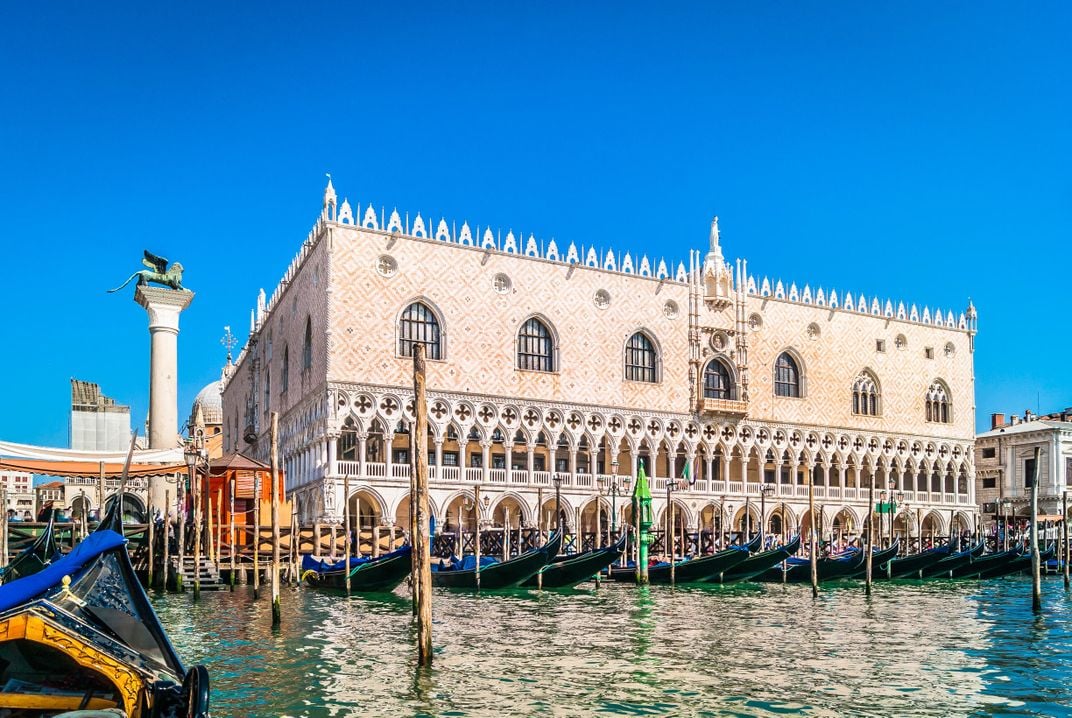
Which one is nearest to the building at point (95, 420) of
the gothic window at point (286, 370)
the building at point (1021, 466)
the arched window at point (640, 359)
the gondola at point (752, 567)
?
the gothic window at point (286, 370)

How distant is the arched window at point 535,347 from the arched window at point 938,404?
40.5 ft

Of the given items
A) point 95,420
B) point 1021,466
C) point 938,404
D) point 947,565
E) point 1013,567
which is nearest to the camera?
point 947,565

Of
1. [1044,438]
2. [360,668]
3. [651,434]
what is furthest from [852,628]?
[1044,438]

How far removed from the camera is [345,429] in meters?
24.0

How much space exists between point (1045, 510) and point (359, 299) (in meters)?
24.9

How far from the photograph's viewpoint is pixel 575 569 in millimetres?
17438

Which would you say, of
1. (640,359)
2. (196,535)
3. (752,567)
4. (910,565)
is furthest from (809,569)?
(196,535)

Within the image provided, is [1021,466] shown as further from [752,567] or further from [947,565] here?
[752,567]

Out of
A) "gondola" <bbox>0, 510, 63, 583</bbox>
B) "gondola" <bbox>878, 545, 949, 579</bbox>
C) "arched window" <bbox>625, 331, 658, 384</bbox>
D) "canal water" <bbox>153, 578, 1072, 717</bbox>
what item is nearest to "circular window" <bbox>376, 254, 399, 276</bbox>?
"arched window" <bbox>625, 331, 658, 384</bbox>

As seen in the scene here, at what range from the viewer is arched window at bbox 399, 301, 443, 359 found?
24.7 m

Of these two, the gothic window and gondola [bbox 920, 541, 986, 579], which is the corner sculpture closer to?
the gothic window

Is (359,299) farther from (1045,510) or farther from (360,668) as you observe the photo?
(1045,510)

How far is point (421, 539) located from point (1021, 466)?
33660 mm

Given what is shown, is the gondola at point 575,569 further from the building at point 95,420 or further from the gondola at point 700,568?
the building at point 95,420
